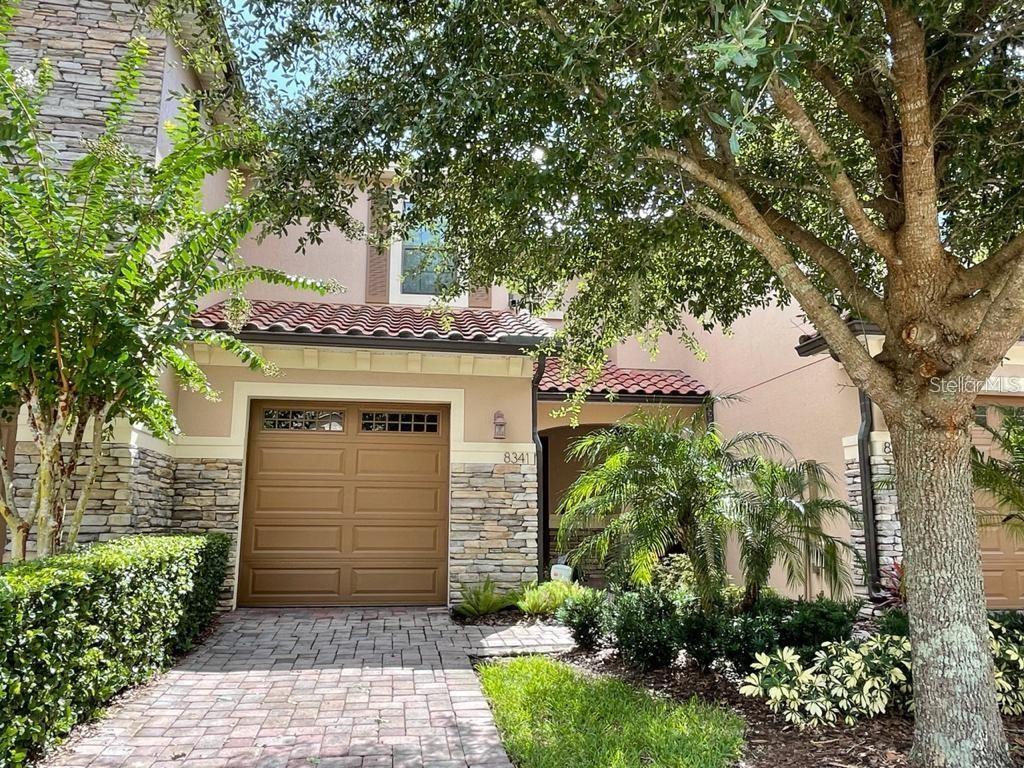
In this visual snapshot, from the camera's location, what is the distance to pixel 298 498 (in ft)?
30.6

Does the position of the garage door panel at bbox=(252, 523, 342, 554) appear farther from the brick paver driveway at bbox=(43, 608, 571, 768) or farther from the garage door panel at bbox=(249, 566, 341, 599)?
the brick paver driveway at bbox=(43, 608, 571, 768)

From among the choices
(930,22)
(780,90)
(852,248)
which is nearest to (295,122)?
(780,90)

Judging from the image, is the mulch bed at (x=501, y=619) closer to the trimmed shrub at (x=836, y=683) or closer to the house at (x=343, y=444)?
the house at (x=343, y=444)

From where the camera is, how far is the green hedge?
3.55 meters

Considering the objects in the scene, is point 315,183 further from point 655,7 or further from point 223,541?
point 223,541

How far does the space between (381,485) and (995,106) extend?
7.69 m

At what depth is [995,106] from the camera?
4.93 m

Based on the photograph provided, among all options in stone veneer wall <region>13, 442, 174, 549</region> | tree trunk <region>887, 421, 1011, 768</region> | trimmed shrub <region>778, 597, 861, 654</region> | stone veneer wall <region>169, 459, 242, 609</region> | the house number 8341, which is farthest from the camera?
the house number 8341

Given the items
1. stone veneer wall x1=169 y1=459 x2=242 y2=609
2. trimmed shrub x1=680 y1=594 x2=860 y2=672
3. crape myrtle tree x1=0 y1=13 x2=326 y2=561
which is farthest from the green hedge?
trimmed shrub x1=680 y1=594 x2=860 y2=672

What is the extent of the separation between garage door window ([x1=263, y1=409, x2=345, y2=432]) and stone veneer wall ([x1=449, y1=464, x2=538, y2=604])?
175 centimetres

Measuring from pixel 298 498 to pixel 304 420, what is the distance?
1.05 meters

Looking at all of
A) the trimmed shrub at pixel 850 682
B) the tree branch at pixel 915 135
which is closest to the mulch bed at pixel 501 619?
the trimmed shrub at pixel 850 682

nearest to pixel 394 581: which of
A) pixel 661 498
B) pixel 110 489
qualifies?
pixel 110 489

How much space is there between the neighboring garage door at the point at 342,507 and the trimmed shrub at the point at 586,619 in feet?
10.0
